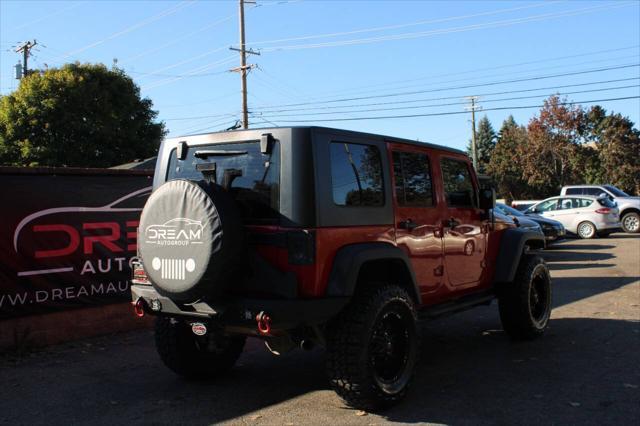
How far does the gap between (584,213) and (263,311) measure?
19.1 meters

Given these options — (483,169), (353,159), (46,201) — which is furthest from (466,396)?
(483,169)

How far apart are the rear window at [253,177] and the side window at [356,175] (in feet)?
1.49

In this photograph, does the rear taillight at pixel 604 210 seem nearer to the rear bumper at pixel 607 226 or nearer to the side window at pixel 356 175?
the rear bumper at pixel 607 226

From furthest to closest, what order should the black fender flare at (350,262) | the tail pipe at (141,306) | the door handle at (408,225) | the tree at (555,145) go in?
the tree at (555,145) < the door handle at (408,225) < the tail pipe at (141,306) < the black fender flare at (350,262)

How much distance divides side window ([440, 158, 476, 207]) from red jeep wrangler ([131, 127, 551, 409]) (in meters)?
0.48

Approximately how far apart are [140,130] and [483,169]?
4714cm

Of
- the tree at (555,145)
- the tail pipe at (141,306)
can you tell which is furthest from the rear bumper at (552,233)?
the tree at (555,145)

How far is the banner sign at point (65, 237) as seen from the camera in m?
6.39

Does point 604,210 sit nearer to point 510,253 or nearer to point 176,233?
point 510,253

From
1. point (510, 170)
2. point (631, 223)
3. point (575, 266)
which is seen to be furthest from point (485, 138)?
point (575, 266)

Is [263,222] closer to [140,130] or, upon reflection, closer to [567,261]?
[567,261]

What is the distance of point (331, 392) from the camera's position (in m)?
5.02

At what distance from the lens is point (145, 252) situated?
4.40m

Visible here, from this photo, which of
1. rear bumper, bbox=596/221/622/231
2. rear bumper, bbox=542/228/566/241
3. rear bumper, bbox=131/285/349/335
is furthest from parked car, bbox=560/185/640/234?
rear bumper, bbox=131/285/349/335
